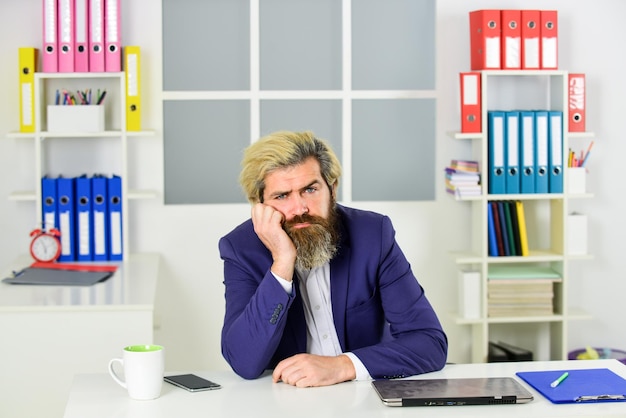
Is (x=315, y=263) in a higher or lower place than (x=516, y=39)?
lower

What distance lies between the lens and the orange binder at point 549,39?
4.44 meters

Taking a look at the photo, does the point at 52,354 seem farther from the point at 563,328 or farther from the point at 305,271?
the point at 563,328

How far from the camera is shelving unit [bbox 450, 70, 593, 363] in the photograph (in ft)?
14.7

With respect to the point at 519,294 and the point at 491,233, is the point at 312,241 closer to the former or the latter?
the point at 491,233

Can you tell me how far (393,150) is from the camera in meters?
4.71

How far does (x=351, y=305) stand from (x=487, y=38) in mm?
2124

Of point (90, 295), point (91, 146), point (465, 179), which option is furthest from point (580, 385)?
point (91, 146)

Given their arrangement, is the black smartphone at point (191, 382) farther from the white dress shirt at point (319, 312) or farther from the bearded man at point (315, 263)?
the white dress shirt at point (319, 312)

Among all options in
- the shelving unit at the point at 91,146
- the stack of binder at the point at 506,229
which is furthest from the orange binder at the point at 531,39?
the shelving unit at the point at 91,146

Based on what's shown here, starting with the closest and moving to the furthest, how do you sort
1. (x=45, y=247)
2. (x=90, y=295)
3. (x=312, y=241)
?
(x=312, y=241), (x=90, y=295), (x=45, y=247)

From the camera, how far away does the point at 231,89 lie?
15.1ft

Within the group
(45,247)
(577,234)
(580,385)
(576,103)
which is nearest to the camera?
(580,385)

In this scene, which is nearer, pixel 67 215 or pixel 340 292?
pixel 340 292

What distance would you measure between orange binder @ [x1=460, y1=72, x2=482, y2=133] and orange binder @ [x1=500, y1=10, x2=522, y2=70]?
17 centimetres
